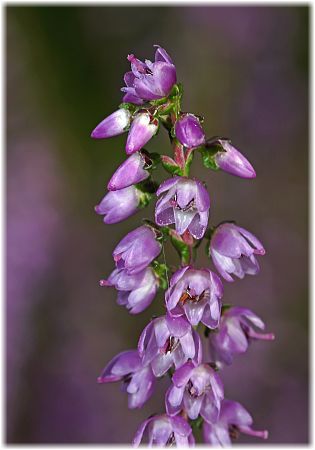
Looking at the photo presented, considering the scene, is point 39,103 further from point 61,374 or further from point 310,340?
point 310,340

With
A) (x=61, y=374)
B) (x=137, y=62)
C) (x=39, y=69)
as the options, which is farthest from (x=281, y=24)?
(x=137, y=62)

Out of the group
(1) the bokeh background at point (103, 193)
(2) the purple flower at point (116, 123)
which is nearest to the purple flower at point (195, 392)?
(2) the purple flower at point (116, 123)

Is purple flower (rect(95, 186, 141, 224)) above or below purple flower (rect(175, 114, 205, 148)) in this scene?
below

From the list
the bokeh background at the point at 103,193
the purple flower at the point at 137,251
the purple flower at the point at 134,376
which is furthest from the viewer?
the bokeh background at the point at 103,193

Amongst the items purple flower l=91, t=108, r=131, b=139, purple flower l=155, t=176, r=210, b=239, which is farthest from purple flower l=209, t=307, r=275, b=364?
purple flower l=91, t=108, r=131, b=139

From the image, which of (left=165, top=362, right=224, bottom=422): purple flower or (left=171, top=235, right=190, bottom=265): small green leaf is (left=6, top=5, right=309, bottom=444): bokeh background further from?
(left=171, top=235, right=190, bottom=265): small green leaf

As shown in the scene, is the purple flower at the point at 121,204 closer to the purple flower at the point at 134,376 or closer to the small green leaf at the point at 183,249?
the small green leaf at the point at 183,249
